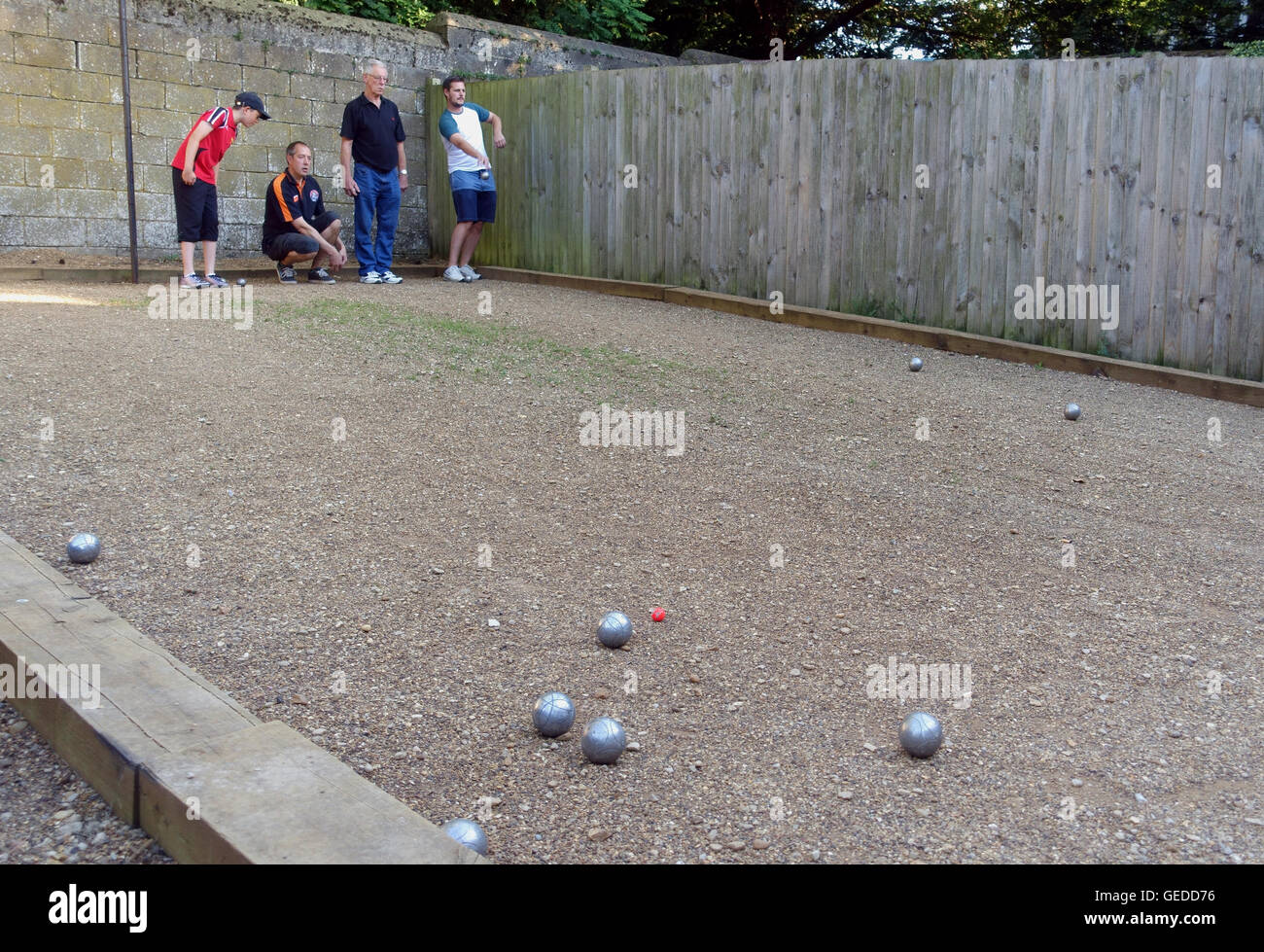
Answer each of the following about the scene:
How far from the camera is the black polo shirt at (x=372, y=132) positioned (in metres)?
12.1

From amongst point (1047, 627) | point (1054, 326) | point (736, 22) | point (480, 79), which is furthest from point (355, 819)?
point (736, 22)

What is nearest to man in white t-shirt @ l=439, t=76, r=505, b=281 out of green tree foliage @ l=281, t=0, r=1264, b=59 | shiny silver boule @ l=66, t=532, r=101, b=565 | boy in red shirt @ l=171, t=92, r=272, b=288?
boy in red shirt @ l=171, t=92, r=272, b=288

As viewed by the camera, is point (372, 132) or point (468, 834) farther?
point (372, 132)

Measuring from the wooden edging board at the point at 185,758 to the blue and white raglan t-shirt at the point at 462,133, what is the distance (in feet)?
31.6

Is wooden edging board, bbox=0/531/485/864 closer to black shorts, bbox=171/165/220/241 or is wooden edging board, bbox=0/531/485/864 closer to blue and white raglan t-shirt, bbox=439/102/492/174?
black shorts, bbox=171/165/220/241

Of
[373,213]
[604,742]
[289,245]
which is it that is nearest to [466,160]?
[373,213]

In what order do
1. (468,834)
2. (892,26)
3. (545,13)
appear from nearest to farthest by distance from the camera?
(468,834) → (545,13) → (892,26)

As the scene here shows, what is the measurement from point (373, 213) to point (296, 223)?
3.30ft

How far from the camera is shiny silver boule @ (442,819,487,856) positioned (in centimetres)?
265

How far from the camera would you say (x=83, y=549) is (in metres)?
4.35

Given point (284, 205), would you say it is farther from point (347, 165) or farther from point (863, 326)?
point (863, 326)

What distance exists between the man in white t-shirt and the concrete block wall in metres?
2.06

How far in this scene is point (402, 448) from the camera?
241 inches
